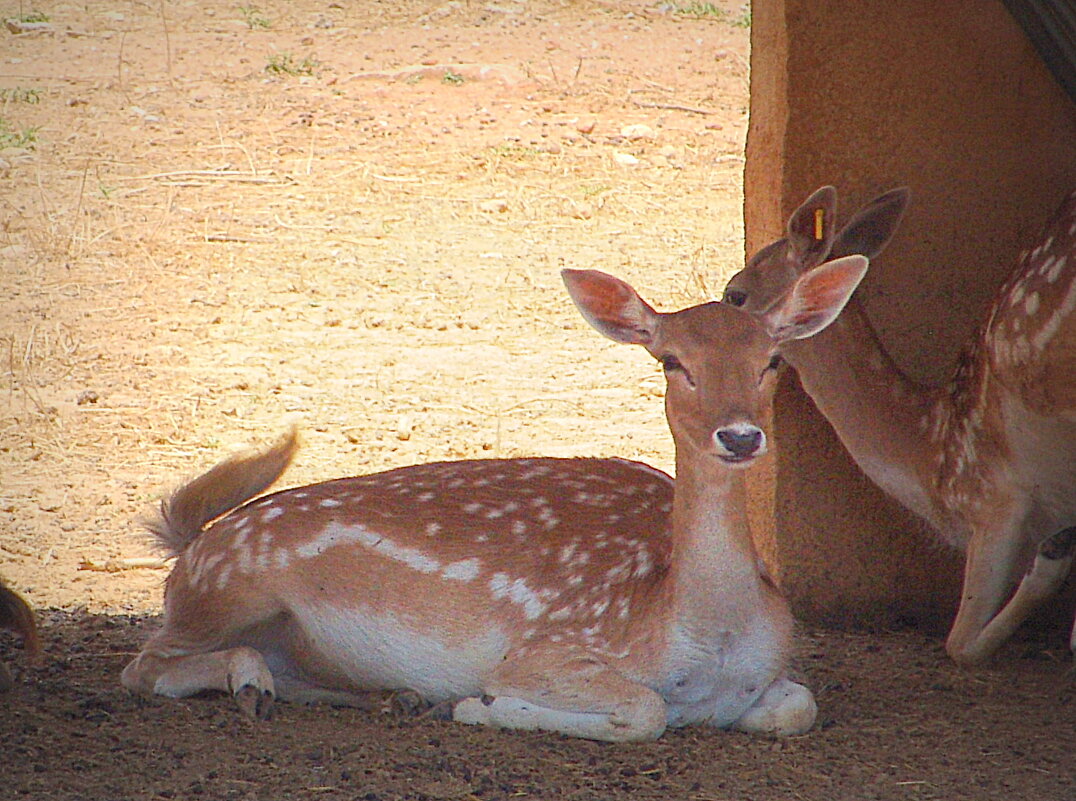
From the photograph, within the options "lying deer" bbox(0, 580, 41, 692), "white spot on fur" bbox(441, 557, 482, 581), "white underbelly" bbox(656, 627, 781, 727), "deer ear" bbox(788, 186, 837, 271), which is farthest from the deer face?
"lying deer" bbox(0, 580, 41, 692)

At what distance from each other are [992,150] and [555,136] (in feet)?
20.0

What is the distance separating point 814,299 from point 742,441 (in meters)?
0.65

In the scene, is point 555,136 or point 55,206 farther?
point 555,136

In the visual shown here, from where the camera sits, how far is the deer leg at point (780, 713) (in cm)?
409

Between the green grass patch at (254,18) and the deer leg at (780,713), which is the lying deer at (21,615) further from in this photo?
the green grass patch at (254,18)

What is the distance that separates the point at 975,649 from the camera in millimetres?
4875

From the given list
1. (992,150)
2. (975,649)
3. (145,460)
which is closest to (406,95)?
(145,460)

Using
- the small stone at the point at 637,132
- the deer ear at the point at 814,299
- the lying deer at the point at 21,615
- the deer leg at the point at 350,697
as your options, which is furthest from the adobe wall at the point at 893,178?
the small stone at the point at 637,132

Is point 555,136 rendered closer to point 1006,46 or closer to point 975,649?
point 1006,46

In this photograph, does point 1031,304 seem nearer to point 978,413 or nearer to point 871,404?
point 978,413

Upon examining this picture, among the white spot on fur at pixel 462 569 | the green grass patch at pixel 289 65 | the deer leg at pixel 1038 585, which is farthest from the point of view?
the green grass patch at pixel 289 65

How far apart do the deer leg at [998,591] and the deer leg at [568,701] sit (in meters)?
1.32

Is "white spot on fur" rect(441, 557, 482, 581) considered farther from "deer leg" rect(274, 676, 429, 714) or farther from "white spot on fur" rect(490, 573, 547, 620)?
"deer leg" rect(274, 676, 429, 714)

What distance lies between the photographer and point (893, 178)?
5.36 m
